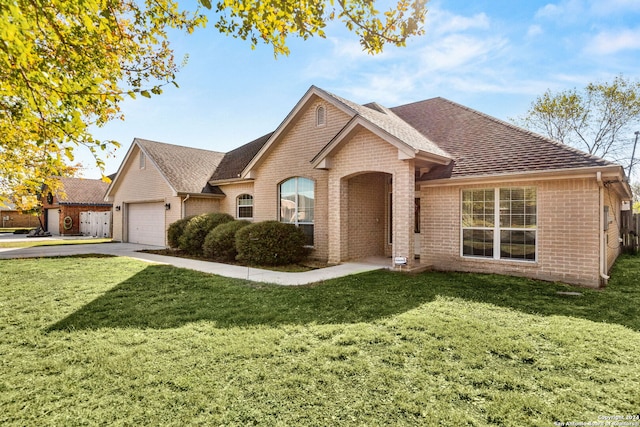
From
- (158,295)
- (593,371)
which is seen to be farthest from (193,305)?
(593,371)

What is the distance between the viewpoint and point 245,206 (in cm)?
1727

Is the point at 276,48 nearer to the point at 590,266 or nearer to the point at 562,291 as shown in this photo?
the point at 562,291

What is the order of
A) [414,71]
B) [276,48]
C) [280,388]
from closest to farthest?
[280,388]
[276,48]
[414,71]

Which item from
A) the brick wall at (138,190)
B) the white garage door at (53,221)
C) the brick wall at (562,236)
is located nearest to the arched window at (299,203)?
the brick wall at (562,236)

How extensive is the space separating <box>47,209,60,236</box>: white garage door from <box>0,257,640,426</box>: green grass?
27.5 meters

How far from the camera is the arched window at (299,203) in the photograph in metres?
13.3

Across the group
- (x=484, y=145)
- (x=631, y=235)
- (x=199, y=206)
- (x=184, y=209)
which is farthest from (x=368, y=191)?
(x=631, y=235)

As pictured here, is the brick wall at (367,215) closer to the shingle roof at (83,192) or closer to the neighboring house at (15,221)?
the shingle roof at (83,192)

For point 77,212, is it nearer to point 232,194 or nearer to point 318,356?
point 232,194

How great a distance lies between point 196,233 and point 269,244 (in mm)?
4834

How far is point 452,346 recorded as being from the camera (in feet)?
15.0

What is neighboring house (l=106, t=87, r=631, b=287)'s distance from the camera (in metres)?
8.52

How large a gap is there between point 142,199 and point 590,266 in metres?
20.7

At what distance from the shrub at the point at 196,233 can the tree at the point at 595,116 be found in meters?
29.6
